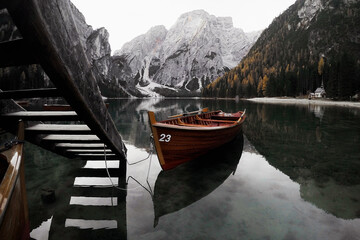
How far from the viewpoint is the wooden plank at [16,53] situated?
2.23m

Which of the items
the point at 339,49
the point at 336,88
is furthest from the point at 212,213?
the point at 339,49

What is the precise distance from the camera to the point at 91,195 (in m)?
6.66

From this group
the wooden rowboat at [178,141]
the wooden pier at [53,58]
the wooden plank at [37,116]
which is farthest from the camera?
the wooden rowboat at [178,141]

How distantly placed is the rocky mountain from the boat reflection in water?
97.5 m

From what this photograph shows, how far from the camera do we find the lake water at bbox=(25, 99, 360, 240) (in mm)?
4875

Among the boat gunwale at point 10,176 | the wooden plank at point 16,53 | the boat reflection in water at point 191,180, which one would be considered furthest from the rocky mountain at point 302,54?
the boat gunwale at point 10,176

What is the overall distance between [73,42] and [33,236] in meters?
4.67

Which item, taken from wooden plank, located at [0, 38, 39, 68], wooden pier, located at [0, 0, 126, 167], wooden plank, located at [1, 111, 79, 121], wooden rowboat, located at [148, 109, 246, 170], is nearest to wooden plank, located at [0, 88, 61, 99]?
wooden pier, located at [0, 0, 126, 167]

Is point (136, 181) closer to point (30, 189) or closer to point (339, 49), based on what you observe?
point (30, 189)

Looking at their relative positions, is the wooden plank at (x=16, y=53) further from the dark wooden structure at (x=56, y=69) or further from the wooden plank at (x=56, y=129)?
the wooden plank at (x=56, y=129)

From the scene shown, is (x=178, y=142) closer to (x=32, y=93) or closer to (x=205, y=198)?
(x=205, y=198)

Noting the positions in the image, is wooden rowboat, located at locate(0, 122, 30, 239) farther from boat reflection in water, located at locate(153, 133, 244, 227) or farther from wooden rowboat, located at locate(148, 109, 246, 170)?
wooden rowboat, located at locate(148, 109, 246, 170)

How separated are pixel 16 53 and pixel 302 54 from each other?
615 feet

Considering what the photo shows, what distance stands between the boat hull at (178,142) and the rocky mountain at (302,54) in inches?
3883
